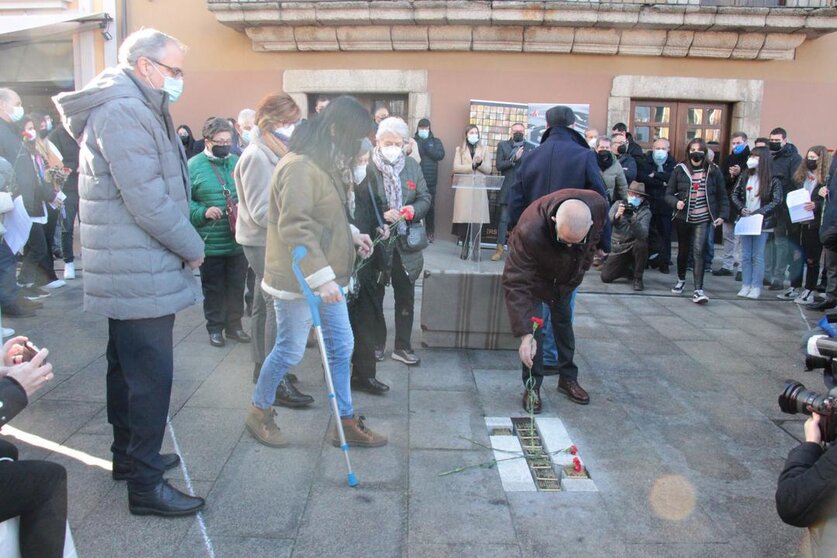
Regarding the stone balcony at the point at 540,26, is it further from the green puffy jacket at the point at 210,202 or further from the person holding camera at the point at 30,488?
the person holding camera at the point at 30,488

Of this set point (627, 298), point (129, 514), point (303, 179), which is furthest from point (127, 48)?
point (627, 298)

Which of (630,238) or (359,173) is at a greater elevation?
(359,173)

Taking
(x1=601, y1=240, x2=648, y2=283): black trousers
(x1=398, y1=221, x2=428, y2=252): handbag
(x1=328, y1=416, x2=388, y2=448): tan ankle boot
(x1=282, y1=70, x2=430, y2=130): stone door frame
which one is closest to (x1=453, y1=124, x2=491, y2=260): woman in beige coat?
(x1=282, y1=70, x2=430, y2=130): stone door frame

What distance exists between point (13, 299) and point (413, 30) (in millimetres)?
6917

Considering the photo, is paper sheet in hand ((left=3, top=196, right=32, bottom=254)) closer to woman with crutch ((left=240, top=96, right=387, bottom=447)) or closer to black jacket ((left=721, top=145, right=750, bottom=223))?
woman with crutch ((left=240, top=96, right=387, bottom=447))

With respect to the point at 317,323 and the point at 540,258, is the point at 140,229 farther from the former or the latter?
the point at 540,258

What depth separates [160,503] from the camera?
3.02 m

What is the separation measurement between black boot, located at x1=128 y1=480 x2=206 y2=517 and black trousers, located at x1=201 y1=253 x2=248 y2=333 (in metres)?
2.61

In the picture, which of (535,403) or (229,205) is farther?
(229,205)

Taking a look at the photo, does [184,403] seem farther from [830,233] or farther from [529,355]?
[830,233]

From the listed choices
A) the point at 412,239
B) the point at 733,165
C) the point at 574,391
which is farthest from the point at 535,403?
the point at 733,165

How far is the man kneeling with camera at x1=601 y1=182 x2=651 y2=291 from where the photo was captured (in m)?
8.34

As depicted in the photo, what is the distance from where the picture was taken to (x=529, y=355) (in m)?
3.82

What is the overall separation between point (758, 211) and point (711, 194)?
784 mm
